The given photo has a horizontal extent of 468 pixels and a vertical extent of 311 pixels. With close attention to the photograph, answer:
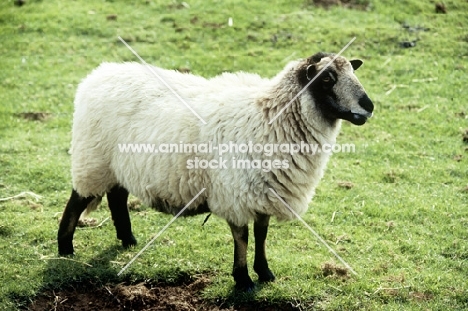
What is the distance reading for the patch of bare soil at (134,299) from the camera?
615cm

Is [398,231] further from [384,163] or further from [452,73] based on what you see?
[452,73]

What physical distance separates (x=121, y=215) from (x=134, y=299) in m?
1.31

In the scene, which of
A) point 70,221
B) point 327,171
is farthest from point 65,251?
point 327,171

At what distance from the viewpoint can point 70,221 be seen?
7027mm

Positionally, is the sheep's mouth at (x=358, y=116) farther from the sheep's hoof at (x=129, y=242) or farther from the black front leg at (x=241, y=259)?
the sheep's hoof at (x=129, y=242)

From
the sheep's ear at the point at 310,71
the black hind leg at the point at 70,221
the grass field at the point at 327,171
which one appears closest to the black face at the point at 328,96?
the sheep's ear at the point at 310,71

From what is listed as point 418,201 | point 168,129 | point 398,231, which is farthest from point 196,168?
point 418,201

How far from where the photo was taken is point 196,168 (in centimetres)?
621

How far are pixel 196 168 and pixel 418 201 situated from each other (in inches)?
139

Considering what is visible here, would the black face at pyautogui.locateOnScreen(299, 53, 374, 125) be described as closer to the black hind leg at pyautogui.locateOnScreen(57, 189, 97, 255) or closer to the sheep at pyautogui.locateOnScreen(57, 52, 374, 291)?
the sheep at pyautogui.locateOnScreen(57, 52, 374, 291)

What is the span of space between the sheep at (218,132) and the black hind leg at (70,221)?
12mm

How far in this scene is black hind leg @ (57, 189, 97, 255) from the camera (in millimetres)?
6980

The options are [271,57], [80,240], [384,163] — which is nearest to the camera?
[80,240]

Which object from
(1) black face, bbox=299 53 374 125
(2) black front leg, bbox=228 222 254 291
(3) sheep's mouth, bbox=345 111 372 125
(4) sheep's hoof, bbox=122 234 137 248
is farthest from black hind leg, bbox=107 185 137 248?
(3) sheep's mouth, bbox=345 111 372 125
